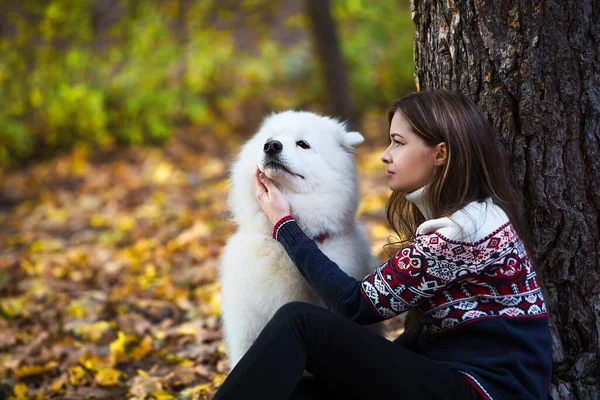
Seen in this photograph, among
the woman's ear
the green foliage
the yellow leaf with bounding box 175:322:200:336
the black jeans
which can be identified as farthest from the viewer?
the green foliage

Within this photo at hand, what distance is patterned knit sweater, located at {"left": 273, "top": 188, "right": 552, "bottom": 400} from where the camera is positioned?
227cm

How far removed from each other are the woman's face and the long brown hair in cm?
3

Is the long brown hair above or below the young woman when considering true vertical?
above

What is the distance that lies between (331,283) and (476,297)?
0.57m

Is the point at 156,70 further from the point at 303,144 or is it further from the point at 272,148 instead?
the point at 272,148

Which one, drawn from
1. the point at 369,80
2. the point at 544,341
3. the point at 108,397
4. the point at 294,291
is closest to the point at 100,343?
the point at 108,397

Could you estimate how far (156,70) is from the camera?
34.1ft

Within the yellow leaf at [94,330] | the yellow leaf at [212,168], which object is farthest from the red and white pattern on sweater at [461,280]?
the yellow leaf at [212,168]

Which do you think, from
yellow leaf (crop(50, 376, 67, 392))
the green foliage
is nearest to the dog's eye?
yellow leaf (crop(50, 376, 67, 392))

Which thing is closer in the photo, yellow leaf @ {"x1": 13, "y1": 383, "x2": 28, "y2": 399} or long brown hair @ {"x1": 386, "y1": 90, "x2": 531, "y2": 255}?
long brown hair @ {"x1": 386, "y1": 90, "x2": 531, "y2": 255}

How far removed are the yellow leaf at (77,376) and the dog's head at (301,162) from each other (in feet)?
5.48

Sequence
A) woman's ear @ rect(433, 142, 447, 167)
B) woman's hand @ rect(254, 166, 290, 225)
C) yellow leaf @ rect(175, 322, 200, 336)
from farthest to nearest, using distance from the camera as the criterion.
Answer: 1. yellow leaf @ rect(175, 322, 200, 336)
2. woman's hand @ rect(254, 166, 290, 225)
3. woman's ear @ rect(433, 142, 447, 167)

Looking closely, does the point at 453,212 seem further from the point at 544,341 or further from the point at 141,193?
the point at 141,193

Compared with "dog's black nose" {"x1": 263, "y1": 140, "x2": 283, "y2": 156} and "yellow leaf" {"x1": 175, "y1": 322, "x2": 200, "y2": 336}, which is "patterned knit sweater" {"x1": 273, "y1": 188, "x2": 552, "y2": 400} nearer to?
"dog's black nose" {"x1": 263, "y1": 140, "x2": 283, "y2": 156}
